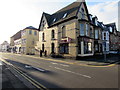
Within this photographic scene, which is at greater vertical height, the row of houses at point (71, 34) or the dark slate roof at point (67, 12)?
the dark slate roof at point (67, 12)

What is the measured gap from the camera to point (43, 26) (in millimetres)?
27078

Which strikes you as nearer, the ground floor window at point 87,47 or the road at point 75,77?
the road at point 75,77

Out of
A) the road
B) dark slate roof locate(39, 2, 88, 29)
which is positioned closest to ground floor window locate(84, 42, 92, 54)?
dark slate roof locate(39, 2, 88, 29)

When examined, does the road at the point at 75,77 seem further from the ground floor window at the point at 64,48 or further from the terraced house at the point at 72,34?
the ground floor window at the point at 64,48

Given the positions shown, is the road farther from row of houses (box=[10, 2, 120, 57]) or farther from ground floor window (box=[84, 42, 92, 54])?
ground floor window (box=[84, 42, 92, 54])

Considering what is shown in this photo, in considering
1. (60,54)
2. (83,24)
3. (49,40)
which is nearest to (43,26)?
(49,40)

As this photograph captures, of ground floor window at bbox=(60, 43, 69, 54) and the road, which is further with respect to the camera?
ground floor window at bbox=(60, 43, 69, 54)

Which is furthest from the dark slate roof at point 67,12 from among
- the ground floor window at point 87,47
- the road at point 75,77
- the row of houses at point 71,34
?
the road at point 75,77

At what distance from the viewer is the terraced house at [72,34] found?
1806cm

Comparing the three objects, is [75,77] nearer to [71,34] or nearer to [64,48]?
→ [71,34]

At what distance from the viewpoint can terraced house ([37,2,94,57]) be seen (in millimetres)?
18062

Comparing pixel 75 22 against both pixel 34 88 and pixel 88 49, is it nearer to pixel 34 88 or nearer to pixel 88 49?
pixel 88 49

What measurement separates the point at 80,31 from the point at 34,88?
16352mm

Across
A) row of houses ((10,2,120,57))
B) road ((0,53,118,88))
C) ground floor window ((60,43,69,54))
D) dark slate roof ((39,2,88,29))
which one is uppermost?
dark slate roof ((39,2,88,29))
